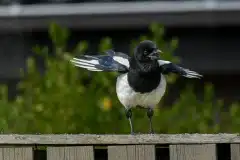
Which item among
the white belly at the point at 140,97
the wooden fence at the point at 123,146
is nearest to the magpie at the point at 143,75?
the white belly at the point at 140,97

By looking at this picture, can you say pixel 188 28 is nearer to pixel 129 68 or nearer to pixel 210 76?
pixel 210 76

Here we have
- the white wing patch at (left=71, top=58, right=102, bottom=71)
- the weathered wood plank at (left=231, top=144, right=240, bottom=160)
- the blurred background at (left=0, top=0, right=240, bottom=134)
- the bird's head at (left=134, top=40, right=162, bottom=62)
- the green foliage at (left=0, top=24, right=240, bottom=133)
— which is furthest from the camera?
the blurred background at (left=0, top=0, right=240, bottom=134)

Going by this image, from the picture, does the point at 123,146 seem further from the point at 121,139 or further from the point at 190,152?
the point at 190,152

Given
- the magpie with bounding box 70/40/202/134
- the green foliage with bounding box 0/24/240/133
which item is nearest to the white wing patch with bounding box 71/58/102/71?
the magpie with bounding box 70/40/202/134

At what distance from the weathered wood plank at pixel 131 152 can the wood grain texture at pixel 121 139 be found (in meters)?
0.02

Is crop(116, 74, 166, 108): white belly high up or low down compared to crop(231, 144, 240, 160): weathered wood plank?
up

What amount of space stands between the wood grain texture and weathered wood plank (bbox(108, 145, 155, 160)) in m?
0.02

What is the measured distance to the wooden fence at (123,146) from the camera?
110 inches

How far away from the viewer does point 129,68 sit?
148 inches

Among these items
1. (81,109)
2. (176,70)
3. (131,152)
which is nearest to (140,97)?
(176,70)

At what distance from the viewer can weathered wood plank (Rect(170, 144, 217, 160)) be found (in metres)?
2.80

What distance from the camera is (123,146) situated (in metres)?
2.85

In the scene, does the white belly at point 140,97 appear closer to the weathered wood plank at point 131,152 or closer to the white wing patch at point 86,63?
the white wing patch at point 86,63

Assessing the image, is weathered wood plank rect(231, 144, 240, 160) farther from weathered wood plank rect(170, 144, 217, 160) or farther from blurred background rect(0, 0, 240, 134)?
blurred background rect(0, 0, 240, 134)
